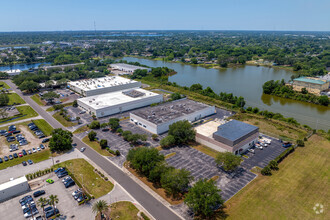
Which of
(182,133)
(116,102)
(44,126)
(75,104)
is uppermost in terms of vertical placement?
(116,102)

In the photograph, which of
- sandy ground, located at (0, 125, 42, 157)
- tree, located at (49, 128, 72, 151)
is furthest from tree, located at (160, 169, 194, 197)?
sandy ground, located at (0, 125, 42, 157)

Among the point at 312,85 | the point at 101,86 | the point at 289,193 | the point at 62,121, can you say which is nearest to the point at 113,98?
the point at 101,86

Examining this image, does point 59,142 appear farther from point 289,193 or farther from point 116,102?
point 289,193

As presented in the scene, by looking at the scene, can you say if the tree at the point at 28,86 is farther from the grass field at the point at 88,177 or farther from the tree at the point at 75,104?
the grass field at the point at 88,177

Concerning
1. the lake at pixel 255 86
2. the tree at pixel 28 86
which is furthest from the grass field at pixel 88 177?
the tree at pixel 28 86

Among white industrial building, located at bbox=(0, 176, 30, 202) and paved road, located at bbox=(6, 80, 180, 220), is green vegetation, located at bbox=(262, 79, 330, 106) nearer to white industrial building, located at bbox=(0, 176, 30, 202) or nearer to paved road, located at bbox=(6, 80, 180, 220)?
paved road, located at bbox=(6, 80, 180, 220)

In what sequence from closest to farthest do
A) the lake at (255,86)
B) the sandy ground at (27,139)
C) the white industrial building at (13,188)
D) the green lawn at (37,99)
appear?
the white industrial building at (13,188), the sandy ground at (27,139), the lake at (255,86), the green lawn at (37,99)
